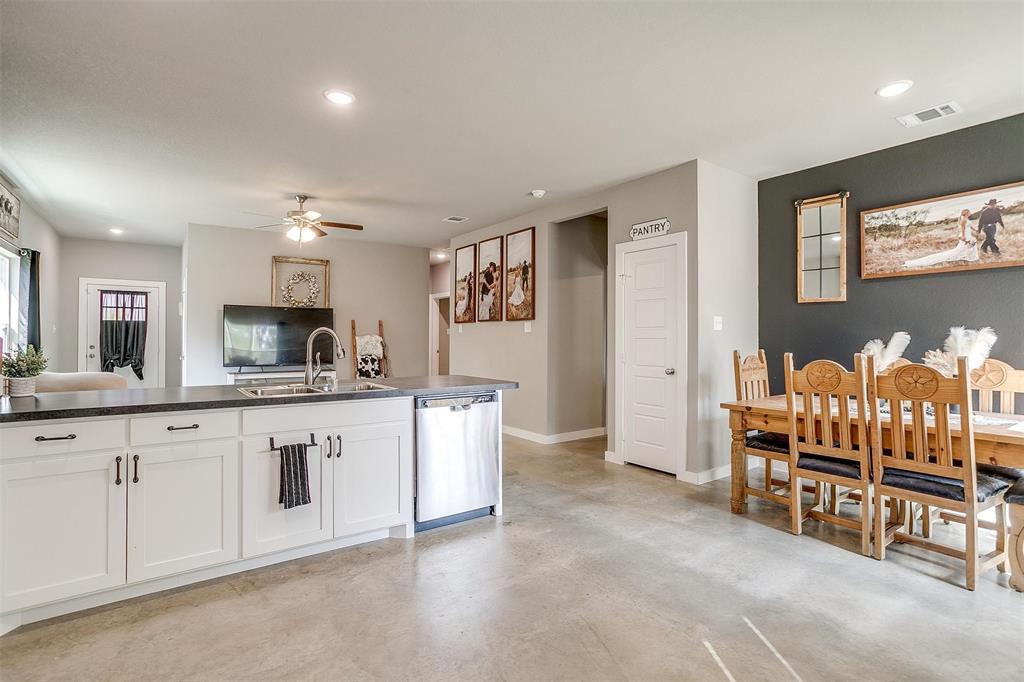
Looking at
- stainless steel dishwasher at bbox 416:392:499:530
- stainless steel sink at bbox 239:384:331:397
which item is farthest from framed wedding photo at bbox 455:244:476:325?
stainless steel sink at bbox 239:384:331:397

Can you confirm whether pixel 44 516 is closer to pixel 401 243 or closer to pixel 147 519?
pixel 147 519

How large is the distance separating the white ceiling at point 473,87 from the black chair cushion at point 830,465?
222 centimetres

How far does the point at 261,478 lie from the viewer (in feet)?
8.17

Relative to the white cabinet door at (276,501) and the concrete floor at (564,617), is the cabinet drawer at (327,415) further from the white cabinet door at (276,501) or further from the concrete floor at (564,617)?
the concrete floor at (564,617)

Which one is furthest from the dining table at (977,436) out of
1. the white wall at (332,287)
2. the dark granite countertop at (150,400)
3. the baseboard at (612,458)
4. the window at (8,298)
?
the window at (8,298)

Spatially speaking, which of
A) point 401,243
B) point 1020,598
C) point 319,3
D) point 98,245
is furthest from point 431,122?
point 98,245

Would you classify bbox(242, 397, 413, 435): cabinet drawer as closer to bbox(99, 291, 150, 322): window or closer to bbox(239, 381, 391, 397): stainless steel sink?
bbox(239, 381, 391, 397): stainless steel sink

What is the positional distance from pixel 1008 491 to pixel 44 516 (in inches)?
172

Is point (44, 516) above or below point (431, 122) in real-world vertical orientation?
below

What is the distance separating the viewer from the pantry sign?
439 centimetres

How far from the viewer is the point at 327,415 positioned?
2.67m

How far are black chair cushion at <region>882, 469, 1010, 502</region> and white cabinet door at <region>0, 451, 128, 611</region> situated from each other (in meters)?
3.81

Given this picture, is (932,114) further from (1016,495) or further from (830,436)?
(1016,495)

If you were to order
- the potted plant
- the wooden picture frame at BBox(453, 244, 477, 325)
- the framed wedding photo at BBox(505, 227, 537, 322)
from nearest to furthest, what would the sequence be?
the potted plant, the framed wedding photo at BBox(505, 227, 537, 322), the wooden picture frame at BBox(453, 244, 477, 325)
